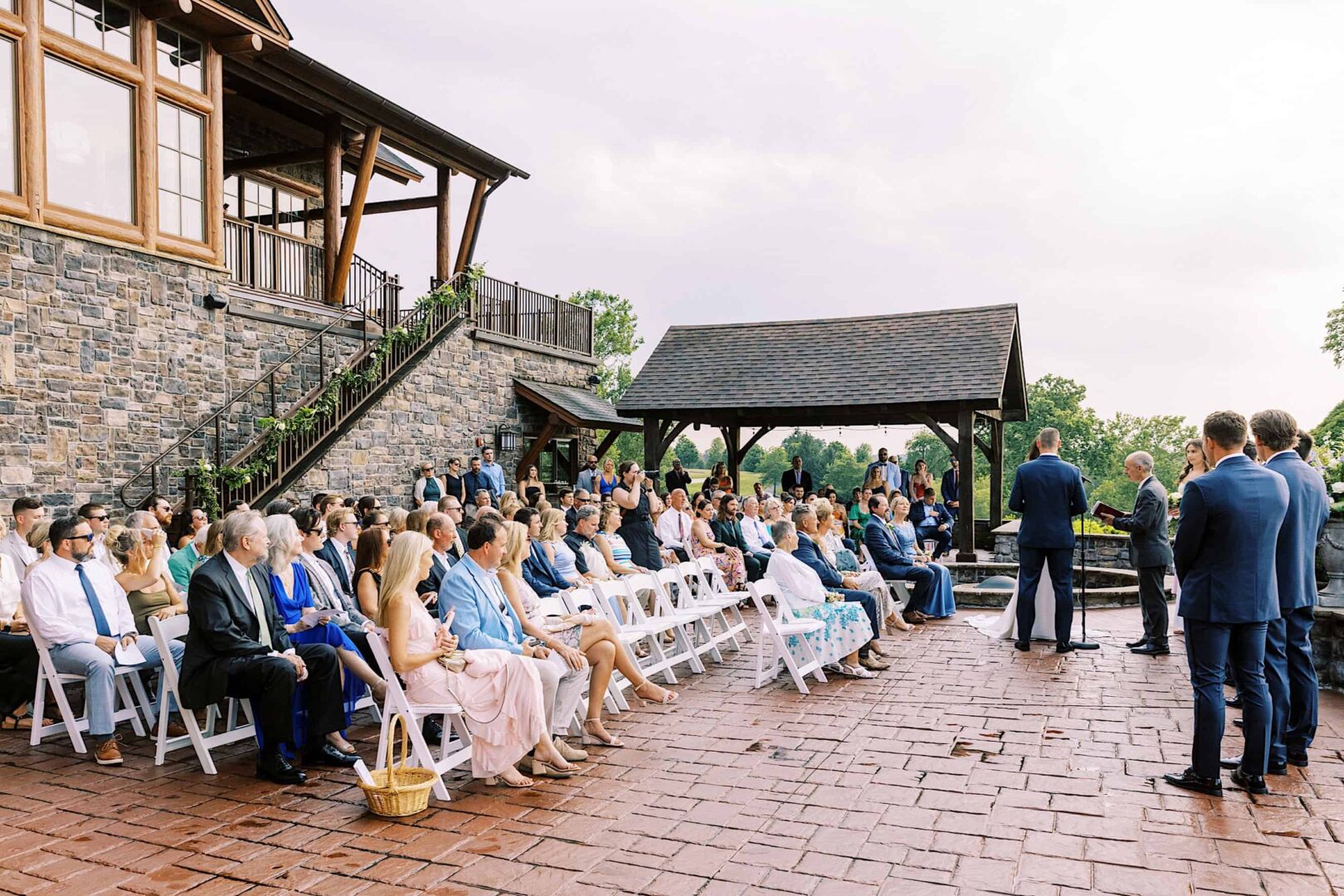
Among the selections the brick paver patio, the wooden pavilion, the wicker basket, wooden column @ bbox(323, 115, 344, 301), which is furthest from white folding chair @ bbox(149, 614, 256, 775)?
wooden column @ bbox(323, 115, 344, 301)

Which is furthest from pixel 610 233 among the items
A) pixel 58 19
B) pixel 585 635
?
pixel 585 635

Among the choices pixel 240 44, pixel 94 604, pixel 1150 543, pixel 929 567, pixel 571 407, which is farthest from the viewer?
pixel 571 407

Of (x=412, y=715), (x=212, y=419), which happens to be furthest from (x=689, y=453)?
(x=412, y=715)

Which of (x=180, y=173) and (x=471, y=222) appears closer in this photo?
(x=180, y=173)

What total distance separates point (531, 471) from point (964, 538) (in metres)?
9.12

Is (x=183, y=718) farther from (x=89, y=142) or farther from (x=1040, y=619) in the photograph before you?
(x=89, y=142)

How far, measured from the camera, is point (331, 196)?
16.0 meters

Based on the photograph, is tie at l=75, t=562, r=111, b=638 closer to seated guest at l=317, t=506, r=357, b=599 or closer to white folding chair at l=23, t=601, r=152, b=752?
white folding chair at l=23, t=601, r=152, b=752

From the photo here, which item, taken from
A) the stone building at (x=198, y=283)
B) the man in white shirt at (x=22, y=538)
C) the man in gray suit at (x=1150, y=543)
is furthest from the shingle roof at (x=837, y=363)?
the man in white shirt at (x=22, y=538)

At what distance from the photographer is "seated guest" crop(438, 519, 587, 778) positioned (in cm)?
478

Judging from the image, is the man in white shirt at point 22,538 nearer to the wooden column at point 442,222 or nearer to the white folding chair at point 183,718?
the white folding chair at point 183,718

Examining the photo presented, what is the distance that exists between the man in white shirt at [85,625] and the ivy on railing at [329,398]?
655 centimetres

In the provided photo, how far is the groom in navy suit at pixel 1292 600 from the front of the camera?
4.57m

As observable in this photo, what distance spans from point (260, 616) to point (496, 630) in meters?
1.19
